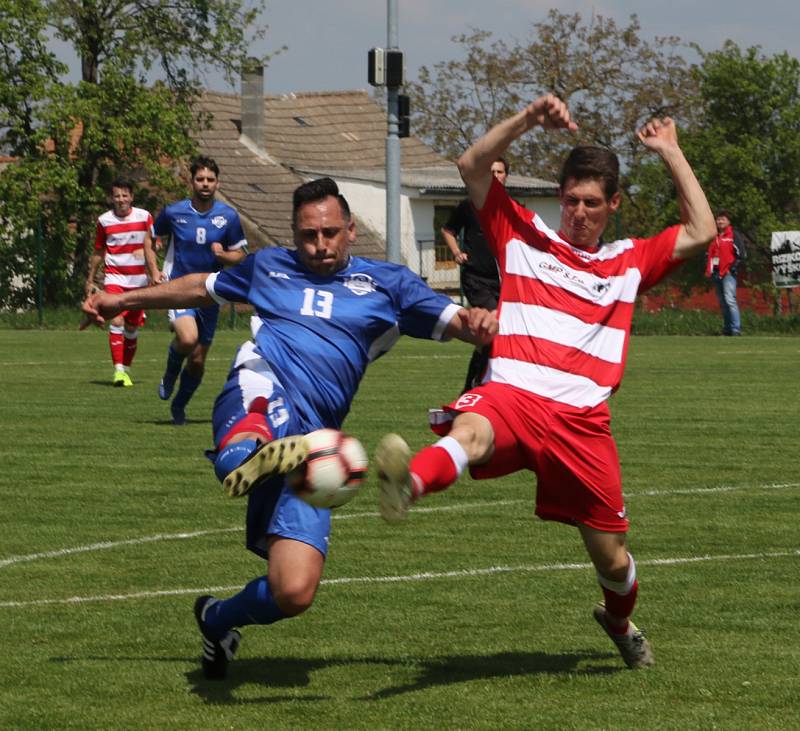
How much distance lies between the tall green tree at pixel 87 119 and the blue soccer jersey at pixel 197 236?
21506mm

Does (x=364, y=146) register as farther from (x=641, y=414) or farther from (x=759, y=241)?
(x=641, y=414)

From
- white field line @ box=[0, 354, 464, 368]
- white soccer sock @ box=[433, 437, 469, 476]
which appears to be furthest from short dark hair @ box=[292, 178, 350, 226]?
white field line @ box=[0, 354, 464, 368]

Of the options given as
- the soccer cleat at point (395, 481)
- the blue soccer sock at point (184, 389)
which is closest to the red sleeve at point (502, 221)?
the soccer cleat at point (395, 481)

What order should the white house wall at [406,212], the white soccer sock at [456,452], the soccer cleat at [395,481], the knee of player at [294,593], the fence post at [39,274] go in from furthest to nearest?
the white house wall at [406,212] < the fence post at [39,274] < the knee of player at [294,593] < the white soccer sock at [456,452] < the soccer cleat at [395,481]

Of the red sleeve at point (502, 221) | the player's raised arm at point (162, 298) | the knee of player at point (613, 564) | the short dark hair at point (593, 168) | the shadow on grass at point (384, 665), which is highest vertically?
the short dark hair at point (593, 168)

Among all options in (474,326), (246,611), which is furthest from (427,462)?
(246,611)

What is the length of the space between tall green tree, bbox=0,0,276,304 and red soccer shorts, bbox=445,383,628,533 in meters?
31.0

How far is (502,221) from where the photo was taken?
20.8 ft

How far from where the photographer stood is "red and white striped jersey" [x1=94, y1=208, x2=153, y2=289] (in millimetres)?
19453

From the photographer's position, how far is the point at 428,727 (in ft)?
17.2

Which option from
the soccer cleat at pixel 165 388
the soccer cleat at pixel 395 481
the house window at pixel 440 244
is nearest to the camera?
the soccer cleat at pixel 395 481

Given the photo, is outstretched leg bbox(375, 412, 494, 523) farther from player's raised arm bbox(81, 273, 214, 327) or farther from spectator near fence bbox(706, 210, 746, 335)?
spectator near fence bbox(706, 210, 746, 335)

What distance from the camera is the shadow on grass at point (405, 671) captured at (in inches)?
226

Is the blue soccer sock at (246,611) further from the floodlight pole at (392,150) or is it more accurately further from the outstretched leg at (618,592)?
the floodlight pole at (392,150)
